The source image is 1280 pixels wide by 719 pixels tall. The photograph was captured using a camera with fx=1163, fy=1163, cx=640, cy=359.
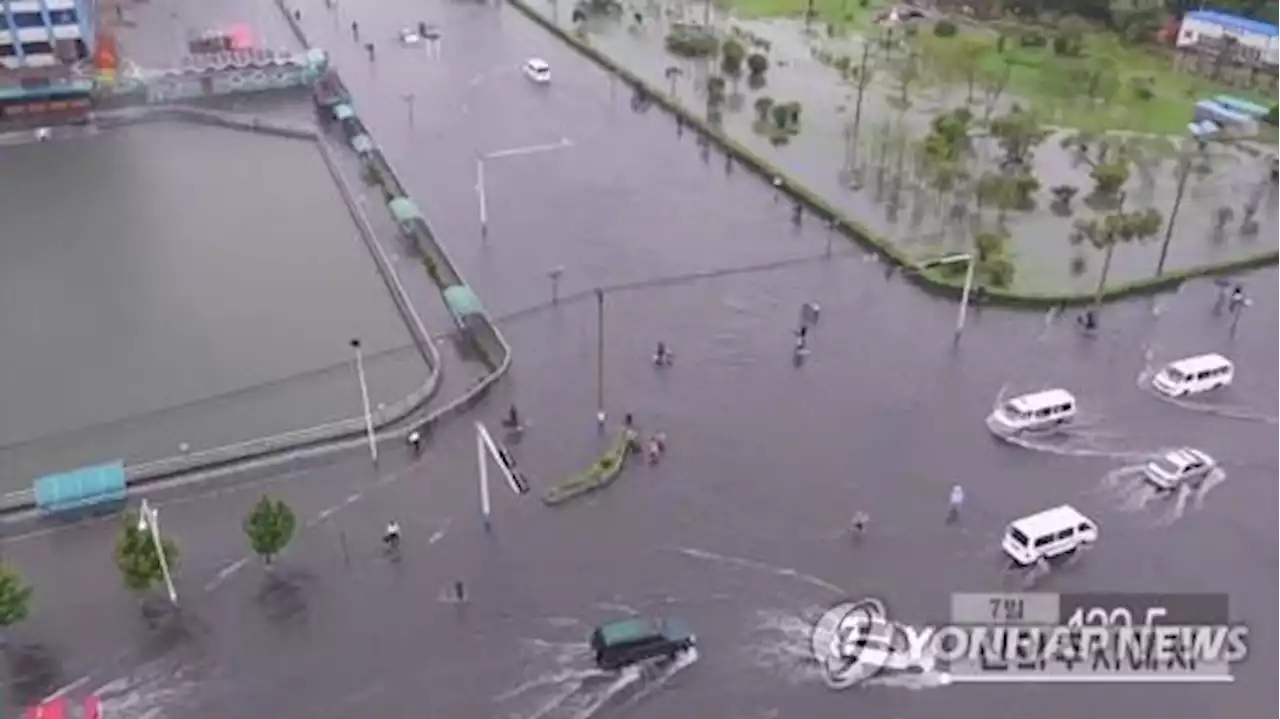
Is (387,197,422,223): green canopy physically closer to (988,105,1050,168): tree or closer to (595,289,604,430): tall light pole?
(595,289,604,430): tall light pole

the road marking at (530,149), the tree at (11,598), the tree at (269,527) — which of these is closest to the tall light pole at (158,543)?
the tree at (269,527)

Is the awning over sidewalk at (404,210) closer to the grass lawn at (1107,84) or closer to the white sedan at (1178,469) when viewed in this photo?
the white sedan at (1178,469)

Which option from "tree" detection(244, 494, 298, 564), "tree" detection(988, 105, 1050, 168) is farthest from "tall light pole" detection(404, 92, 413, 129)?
"tree" detection(244, 494, 298, 564)

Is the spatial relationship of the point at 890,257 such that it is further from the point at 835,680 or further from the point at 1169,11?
the point at 1169,11

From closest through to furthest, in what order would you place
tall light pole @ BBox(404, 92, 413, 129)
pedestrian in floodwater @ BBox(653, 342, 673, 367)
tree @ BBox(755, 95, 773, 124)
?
pedestrian in floodwater @ BBox(653, 342, 673, 367) < tall light pole @ BBox(404, 92, 413, 129) < tree @ BBox(755, 95, 773, 124)

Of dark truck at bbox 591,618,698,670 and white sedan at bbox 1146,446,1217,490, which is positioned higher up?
white sedan at bbox 1146,446,1217,490

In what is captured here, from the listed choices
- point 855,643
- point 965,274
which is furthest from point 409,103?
point 855,643

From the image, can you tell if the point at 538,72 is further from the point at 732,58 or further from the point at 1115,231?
the point at 1115,231
